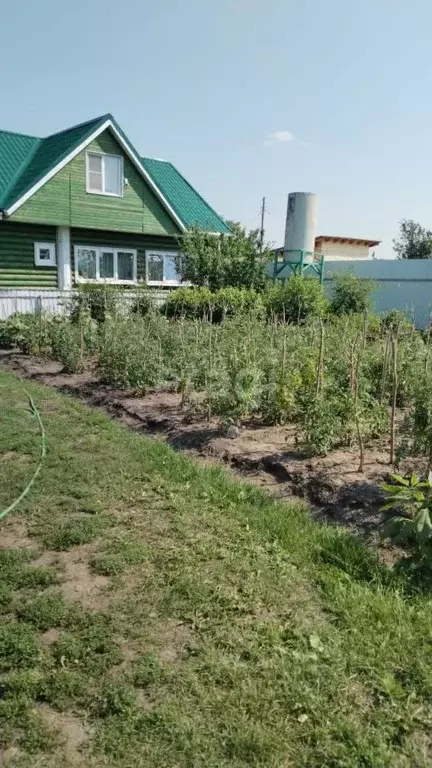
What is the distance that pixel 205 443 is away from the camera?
5.95 m

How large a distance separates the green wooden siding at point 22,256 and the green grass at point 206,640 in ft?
46.2

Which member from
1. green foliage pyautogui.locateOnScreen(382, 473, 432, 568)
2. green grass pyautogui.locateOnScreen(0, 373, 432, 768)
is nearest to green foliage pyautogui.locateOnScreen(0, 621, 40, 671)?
green grass pyautogui.locateOnScreen(0, 373, 432, 768)

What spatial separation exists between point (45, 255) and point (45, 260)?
177mm

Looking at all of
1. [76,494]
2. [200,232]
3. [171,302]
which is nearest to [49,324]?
[171,302]

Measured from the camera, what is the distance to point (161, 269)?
21.1m

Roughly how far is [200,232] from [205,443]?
49.4 ft

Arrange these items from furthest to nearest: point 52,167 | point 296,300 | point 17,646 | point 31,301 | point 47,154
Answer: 1. point 47,154
2. point 296,300
3. point 52,167
4. point 31,301
5. point 17,646

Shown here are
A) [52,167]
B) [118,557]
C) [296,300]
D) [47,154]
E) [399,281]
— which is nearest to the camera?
[118,557]

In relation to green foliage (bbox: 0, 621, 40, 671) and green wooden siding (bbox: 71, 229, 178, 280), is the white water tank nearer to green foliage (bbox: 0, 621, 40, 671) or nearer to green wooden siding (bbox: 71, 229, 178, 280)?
green wooden siding (bbox: 71, 229, 178, 280)

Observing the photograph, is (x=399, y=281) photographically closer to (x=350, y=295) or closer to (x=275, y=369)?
(x=350, y=295)

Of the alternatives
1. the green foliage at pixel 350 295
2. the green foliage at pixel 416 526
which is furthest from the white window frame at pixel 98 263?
the green foliage at pixel 416 526

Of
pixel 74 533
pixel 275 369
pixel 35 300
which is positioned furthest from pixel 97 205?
pixel 74 533

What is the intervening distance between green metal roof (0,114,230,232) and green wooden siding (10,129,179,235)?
37cm

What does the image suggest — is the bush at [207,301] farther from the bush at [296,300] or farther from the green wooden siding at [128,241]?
the green wooden siding at [128,241]
